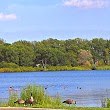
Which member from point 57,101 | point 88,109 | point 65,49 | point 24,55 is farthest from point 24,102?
point 65,49

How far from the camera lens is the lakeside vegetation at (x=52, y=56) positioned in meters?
135

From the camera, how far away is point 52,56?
13688 cm

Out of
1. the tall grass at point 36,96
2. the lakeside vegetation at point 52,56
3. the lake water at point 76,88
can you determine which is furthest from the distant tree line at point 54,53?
the tall grass at point 36,96

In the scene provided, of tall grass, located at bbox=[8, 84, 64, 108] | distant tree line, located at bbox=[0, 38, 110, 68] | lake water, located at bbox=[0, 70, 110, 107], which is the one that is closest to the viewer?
tall grass, located at bbox=[8, 84, 64, 108]

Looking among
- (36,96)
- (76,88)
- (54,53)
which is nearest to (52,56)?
(54,53)

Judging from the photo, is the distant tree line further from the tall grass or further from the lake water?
the tall grass

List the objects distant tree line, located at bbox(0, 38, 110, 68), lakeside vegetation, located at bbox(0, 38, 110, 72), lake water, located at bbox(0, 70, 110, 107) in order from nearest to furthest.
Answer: lake water, located at bbox(0, 70, 110, 107)
distant tree line, located at bbox(0, 38, 110, 68)
lakeside vegetation, located at bbox(0, 38, 110, 72)

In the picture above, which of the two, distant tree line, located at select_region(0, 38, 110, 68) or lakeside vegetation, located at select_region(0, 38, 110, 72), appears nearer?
distant tree line, located at select_region(0, 38, 110, 68)

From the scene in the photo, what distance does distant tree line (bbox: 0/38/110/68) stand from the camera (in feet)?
443

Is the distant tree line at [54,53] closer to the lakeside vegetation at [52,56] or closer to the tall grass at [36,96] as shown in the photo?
the lakeside vegetation at [52,56]

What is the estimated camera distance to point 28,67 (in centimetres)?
14075

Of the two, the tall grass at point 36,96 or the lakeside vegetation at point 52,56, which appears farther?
the lakeside vegetation at point 52,56

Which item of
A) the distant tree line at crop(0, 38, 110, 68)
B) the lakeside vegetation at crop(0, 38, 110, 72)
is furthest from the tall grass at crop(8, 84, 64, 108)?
the lakeside vegetation at crop(0, 38, 110, 72)

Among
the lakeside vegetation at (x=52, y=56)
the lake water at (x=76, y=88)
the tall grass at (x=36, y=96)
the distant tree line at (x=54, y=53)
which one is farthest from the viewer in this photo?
the lakeside vegetation at (x=52, y=56)
